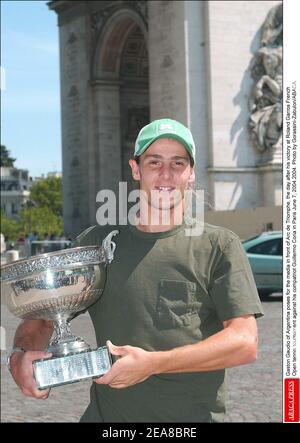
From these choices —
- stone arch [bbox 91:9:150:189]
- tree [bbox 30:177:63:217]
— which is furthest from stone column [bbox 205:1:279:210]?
tree [bbox 30:177:63:217]

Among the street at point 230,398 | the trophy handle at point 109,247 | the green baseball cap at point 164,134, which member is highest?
the green baseball cap at point 164,134

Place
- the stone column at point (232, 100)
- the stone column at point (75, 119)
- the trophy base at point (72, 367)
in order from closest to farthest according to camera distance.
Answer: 1. the trophy base at point (72, 367)
2. the stone column at point (232, 100)
3. the stone column at point (75, 119)

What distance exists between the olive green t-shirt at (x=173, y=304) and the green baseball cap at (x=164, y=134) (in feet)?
0.56

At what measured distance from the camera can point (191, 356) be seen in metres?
1.82

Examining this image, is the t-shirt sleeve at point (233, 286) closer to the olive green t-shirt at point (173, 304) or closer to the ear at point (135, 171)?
the olive green t-shirt at point (173, 304)

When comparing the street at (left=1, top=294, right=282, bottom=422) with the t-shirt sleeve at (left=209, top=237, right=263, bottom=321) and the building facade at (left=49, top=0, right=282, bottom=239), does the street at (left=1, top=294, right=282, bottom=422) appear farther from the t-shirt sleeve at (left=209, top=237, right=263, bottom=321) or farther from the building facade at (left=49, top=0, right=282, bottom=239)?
the building facade at (left=49, top=0, right=282, bottom=239)

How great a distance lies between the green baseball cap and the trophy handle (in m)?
0.18

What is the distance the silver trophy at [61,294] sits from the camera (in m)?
1.77

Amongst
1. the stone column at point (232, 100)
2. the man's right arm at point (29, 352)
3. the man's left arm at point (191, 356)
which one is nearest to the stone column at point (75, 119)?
the stone column at point (232, 100)

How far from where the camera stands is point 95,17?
32656mm

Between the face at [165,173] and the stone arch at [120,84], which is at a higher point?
the stone arch at [120,84]

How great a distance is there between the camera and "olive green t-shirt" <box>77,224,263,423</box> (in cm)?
191

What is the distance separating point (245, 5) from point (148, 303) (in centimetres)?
2504
